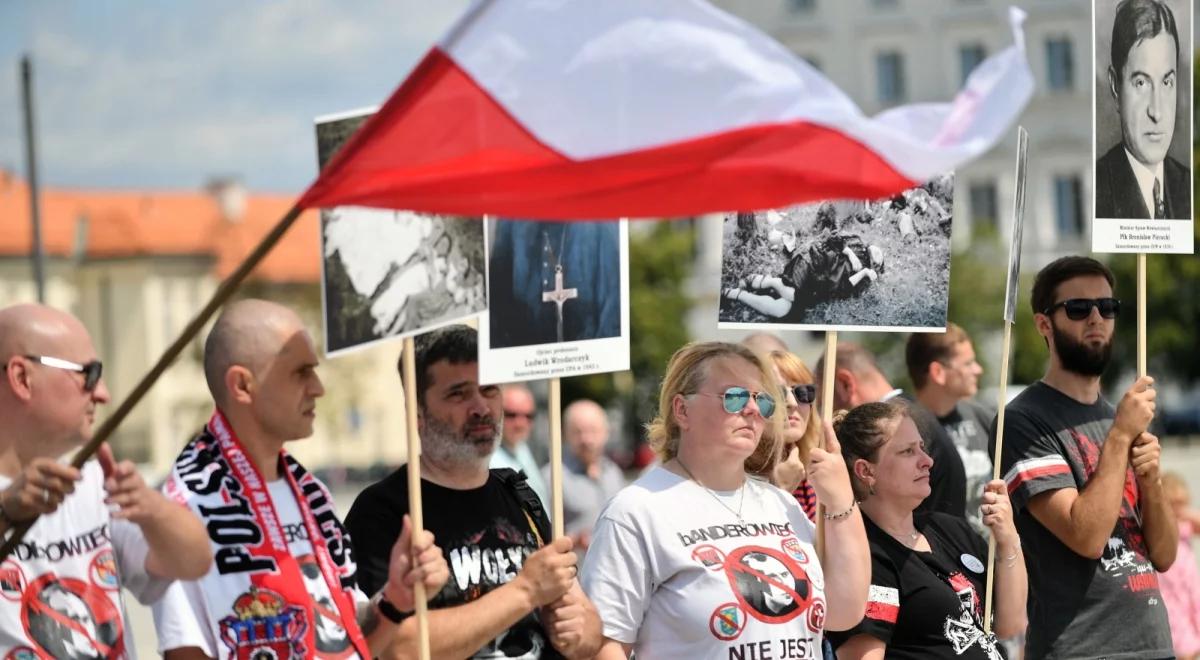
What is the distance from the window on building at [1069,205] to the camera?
69.1 meters

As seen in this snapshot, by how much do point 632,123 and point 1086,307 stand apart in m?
2.41

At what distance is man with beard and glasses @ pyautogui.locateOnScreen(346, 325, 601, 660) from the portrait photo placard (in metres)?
0.15

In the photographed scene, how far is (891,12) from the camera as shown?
7112 cm

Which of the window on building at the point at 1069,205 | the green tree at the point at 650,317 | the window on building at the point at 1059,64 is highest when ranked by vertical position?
the window on building at the point at 1059,64

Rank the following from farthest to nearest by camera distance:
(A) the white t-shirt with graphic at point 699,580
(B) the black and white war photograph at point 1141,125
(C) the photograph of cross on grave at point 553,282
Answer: (B) the black and white war photograph at point 1141,125, (C) the photograph of cross on grave at point 553,282, (A) the white t-shirt with graphic at point 699,580

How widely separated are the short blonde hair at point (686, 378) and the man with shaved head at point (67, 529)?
175cm

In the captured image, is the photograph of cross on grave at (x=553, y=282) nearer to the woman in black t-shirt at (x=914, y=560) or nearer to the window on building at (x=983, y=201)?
the woman in black t-shirt at (x=914, y=560)

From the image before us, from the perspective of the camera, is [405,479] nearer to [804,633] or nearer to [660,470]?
[660,470]

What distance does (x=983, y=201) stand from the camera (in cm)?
6981

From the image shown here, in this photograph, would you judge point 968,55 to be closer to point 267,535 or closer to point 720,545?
point 720,545

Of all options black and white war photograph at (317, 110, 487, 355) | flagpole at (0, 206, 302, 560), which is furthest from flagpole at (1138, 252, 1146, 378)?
flagpole at (0, 206, 302, 560)

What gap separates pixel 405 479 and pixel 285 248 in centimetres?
8208

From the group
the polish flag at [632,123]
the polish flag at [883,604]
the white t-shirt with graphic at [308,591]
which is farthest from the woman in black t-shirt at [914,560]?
the white t-shirt with graphic at [308,591]

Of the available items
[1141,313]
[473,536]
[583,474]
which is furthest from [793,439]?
[583,474]
